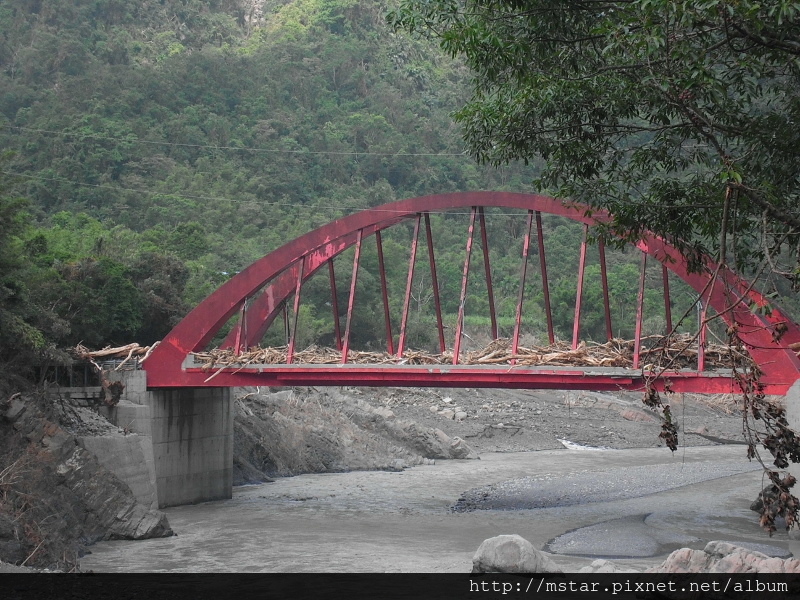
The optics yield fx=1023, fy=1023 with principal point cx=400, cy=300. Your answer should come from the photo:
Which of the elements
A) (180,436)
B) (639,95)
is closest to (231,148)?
(180,436)

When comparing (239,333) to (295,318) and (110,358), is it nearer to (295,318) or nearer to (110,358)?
(295,318)

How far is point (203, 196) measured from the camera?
66.8m

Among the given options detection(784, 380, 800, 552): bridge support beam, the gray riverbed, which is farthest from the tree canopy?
detection(784, 380, 800, 552): bridge support beam

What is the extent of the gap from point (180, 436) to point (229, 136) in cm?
4733

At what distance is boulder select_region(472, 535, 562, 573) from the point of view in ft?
51.5

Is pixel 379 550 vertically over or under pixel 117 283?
under

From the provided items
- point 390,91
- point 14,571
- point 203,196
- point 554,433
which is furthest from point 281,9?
point 14,571

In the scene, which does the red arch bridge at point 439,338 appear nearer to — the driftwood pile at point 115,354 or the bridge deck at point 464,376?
the bridge deck at point 464,376

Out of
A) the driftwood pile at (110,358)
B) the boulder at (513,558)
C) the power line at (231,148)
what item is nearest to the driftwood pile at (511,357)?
the driftwood pile at (110,358)

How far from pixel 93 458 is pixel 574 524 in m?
11.8

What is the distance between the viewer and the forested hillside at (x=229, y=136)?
62.4m

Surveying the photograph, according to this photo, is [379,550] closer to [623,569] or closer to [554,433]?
[623,569]

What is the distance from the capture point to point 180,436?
29578 mm

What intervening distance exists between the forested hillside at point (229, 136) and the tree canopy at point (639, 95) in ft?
99.6
